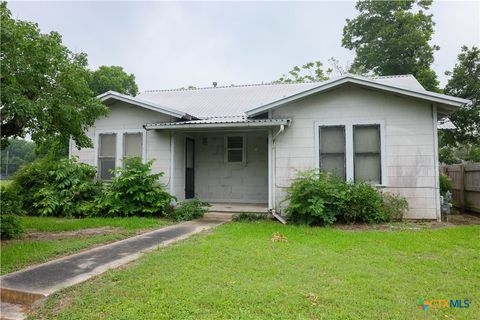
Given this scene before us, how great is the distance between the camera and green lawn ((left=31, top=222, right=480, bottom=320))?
3164 millimetres

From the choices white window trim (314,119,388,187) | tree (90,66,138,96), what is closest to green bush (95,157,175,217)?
white window trim (314,119,388,187)

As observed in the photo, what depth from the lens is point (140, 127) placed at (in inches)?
418

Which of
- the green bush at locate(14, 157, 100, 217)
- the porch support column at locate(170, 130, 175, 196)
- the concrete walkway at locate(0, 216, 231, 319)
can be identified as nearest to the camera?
the concrete walkway at locate(0, 216, 231, 319)

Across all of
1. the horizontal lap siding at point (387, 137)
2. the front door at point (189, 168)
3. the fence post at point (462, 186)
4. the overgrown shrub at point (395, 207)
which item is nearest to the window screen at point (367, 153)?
the horizontal lap siding at point (387, 137)

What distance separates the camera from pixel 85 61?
6723 mm

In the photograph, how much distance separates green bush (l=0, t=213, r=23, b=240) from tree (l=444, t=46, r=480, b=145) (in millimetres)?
20331

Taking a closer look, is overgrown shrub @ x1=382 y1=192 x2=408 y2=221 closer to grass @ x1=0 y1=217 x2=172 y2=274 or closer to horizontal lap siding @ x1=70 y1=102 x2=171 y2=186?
grass @ x1=0 y1=217 x2=172 y2=274

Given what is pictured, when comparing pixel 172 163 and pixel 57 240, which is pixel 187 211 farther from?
pixel 57 240

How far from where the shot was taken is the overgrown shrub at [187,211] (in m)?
9.20

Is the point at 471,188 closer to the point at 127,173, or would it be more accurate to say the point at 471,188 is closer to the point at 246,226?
the point at 246,226

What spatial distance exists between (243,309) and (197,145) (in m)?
9.19

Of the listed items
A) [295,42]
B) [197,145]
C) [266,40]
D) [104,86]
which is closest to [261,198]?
[197,145]

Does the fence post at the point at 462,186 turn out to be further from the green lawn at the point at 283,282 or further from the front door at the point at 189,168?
the front door at the point at 189,168

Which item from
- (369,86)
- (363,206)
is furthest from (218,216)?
(369,86)
